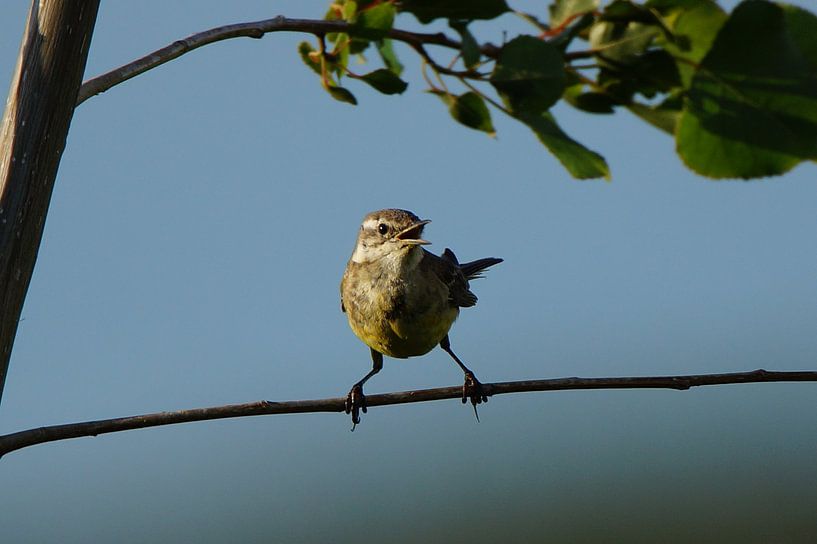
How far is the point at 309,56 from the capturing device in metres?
2.43

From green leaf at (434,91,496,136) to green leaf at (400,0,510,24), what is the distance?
21cm

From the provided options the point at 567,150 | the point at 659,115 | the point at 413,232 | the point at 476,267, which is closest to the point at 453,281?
the point at 413,232

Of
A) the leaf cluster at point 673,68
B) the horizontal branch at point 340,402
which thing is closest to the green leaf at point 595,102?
the leaf cluster at point 673,68

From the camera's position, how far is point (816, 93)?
1735 mm

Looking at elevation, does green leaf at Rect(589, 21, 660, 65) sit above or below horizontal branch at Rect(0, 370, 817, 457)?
above

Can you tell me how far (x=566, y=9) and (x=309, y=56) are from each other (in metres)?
0.77

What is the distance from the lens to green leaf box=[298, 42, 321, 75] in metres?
2.42

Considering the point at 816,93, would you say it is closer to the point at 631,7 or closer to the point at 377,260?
the point at 631,7

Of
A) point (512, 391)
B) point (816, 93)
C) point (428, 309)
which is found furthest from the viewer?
point (428, 309)

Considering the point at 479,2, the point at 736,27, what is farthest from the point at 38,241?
the point at 736,27

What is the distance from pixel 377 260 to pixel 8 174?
4.64 metres

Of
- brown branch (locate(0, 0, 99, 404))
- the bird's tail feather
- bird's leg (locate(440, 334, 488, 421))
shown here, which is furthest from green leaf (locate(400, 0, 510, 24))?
the bird's tail feather

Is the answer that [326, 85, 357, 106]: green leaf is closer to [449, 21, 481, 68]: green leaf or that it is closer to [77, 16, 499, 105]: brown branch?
[77, 16, 499, 105]: brown branch

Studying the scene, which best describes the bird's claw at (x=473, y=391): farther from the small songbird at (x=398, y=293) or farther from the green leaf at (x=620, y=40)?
the green leaf at (x=620, y=40)
